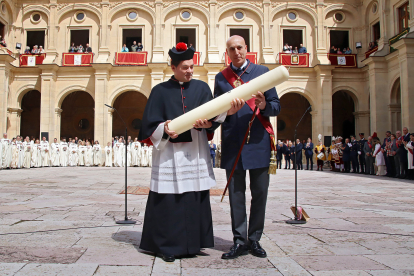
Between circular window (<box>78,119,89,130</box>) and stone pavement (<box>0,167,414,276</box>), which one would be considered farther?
circular window (<box>78,119,89,130</box>)

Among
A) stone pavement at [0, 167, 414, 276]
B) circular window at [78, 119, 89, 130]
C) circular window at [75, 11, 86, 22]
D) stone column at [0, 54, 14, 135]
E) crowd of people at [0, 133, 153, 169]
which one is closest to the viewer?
stone pavement at [0, 167, 414, 276]

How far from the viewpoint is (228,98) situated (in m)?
3.26

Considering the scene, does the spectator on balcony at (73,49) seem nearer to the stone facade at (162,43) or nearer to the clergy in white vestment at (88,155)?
the stone facade at (162,43)

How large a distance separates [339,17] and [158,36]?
493 inches

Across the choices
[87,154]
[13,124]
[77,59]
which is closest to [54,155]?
Result: [87,154]

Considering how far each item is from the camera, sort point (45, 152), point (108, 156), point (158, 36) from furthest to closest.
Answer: point (158, 36)
point (108, 156)
point (45, 152)

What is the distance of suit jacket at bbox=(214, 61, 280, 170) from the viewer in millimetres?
3525

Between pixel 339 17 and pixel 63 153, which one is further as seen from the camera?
pixel 339 17

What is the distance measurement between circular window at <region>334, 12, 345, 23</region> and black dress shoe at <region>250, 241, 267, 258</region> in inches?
1009

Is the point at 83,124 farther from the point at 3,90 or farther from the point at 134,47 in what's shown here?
the point at 134,47

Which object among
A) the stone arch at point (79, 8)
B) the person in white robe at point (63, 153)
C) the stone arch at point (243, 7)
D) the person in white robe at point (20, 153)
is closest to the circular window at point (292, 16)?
the stone arch at point (243, 7)

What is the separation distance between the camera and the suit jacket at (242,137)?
3525 mm

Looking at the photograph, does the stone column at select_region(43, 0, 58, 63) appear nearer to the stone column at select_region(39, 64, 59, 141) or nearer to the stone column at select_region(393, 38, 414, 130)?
the stone column at select_region(39, 64, 59, 141)

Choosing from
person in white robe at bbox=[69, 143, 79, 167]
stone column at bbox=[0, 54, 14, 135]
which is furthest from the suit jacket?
stone column at bbox=[0, 54, 14, 135]
